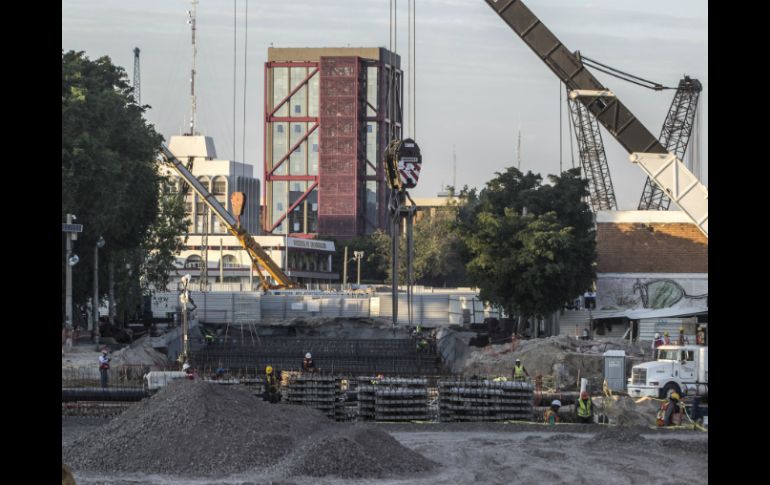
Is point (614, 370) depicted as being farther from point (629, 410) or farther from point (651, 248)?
point (651, 248)

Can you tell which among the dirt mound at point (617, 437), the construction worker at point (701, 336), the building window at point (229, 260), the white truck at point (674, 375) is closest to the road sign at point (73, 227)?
the white truck at point (674, 375)

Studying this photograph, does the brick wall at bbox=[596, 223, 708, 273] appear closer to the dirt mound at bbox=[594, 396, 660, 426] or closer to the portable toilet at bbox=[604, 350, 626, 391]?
the portable toilet at bbox=[604, 350, 626, 391]

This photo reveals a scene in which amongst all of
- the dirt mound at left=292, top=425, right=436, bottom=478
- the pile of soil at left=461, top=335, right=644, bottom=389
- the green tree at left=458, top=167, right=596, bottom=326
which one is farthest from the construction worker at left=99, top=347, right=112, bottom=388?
the green tree at left=458, top=167, right=596, bottom=326

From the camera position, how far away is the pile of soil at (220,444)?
28828mm

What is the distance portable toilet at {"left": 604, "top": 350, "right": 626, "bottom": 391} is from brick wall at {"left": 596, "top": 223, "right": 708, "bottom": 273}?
33821 mm

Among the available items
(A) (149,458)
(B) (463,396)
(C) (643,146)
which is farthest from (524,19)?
(A) (149,458)

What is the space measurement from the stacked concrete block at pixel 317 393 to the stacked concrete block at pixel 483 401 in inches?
124

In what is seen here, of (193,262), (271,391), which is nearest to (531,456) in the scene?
(271,391)

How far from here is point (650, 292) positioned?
8312 centimetres

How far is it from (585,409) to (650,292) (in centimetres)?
4394

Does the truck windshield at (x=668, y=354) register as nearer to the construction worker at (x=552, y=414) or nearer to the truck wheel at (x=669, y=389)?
the truck wheel at (x=669, y=389)

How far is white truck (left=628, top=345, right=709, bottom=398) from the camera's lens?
45844mm
